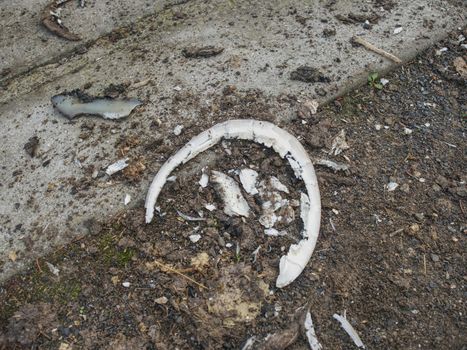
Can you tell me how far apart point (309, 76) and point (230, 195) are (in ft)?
3.04

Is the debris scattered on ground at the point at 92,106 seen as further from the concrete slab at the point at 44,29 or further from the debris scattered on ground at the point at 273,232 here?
the debris scattered on ground at the point at 273,232

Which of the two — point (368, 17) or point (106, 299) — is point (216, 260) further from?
point (368, 17)

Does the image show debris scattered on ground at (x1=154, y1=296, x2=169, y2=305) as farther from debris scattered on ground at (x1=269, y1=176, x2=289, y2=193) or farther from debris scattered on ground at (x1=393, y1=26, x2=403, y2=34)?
debris scattered on ground at (x1=393, y1=26, x2=403, y2=34)

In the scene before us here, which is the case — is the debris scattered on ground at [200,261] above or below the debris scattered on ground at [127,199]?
below

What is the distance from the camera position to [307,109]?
9.07 feet

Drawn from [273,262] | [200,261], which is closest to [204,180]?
[200,261]

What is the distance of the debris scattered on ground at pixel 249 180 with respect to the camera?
2.48m

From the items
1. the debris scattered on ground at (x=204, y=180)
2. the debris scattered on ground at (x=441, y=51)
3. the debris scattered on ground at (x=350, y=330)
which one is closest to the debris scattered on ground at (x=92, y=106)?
the debris scattered on ground at (x=204, y=180)

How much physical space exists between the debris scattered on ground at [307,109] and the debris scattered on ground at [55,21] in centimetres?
168

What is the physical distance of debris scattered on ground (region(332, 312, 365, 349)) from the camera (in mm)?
2111

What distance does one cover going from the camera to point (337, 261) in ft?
7.50

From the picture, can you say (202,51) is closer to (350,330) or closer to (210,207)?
(210,207)

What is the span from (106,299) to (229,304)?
57cm

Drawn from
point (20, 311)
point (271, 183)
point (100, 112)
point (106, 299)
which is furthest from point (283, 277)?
point (100, 112)
